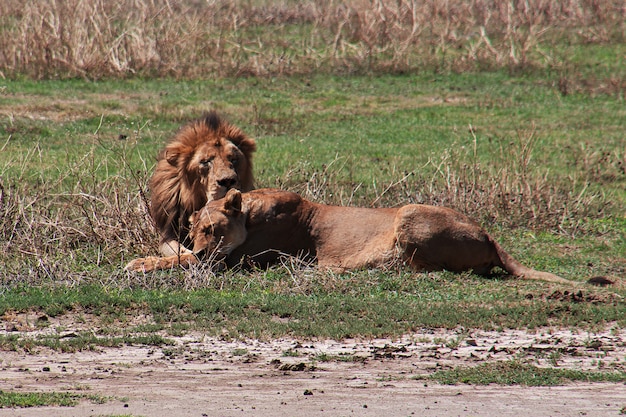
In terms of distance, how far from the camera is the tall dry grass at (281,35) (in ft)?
60.2

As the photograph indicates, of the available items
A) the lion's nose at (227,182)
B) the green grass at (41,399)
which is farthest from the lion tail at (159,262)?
the green grass at (41,399)

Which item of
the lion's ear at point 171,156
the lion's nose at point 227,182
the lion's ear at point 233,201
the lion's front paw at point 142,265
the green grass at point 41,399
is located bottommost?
the lion's front paw at point 142,265

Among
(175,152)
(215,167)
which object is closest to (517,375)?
(215,167)

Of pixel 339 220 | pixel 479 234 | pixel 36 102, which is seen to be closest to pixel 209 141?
pixel 339 220

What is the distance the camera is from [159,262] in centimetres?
888

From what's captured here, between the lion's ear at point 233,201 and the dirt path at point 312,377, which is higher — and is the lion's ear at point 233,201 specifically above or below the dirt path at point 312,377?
above

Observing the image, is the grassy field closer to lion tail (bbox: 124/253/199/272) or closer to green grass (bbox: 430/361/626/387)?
lion tail (bbox: 124/253/199/272)

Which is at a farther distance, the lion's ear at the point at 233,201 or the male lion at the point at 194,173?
the male lion at the point at 194,173

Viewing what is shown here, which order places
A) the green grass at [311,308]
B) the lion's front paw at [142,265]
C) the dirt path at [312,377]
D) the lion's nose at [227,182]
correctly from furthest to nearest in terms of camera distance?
1. the lion's nose at [227,182]
2. the lion's front paw at [142,265]
3. the green grass at [311,308]
4. the dirt path at [312,377]

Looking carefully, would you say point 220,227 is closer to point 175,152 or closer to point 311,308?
point 175,152

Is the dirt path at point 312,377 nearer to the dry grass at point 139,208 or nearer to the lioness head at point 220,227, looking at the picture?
the dry grass at point 139,208

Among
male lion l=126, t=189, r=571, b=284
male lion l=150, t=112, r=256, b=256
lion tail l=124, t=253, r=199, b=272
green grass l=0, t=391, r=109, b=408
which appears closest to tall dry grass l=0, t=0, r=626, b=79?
male lion l=150, t=112, r=256, b=256

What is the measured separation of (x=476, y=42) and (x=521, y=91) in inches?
132

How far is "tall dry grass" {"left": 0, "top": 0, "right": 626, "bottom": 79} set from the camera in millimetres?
18344
